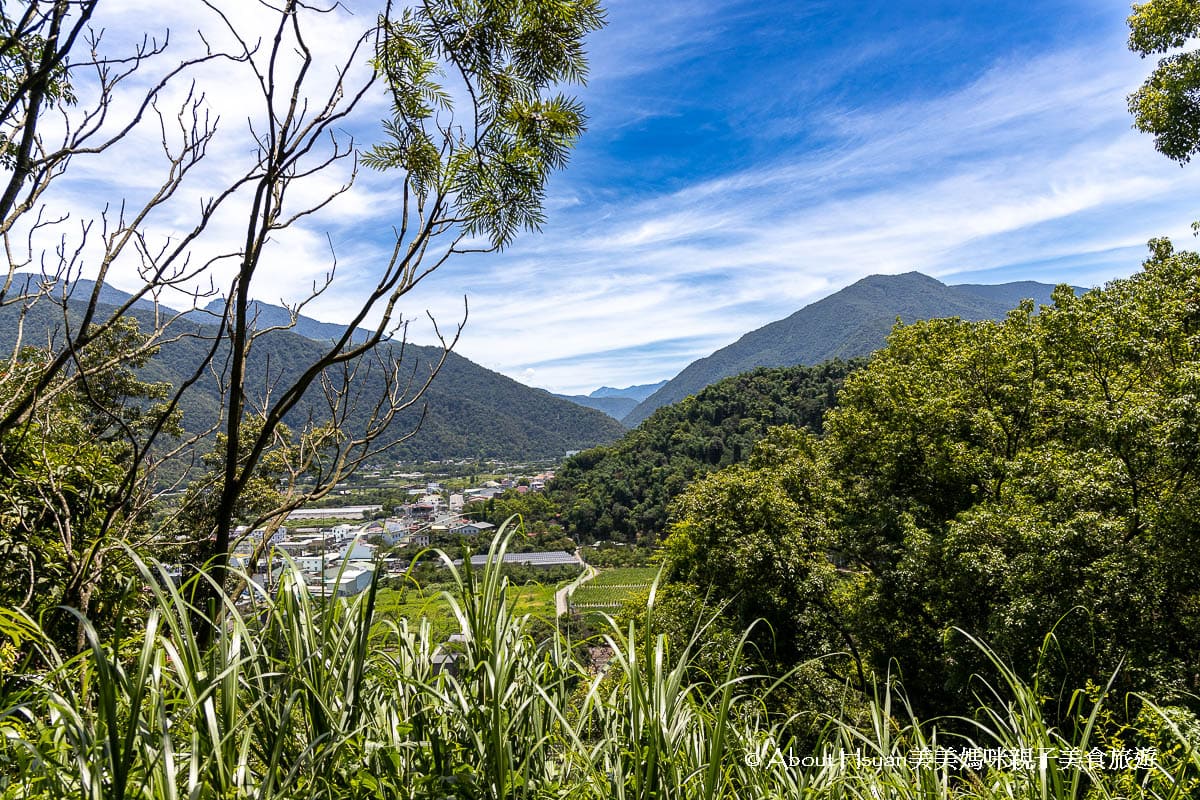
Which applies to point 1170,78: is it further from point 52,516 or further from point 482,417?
point 482,417

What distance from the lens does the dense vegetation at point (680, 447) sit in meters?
46.9

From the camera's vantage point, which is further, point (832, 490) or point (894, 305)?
point (894, 305)

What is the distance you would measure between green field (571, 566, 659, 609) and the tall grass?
32.7m

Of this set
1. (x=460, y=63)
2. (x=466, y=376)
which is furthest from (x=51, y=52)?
(x=466, y=376)

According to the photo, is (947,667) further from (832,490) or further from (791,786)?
(791,786)

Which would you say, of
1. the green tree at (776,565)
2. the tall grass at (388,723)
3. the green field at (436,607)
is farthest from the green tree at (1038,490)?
the green field at (436,607)

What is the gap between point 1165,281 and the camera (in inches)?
304

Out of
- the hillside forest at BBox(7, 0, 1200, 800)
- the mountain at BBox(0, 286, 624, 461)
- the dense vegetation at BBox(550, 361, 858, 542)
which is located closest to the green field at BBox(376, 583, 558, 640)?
the hillside forest at BBox(7, 0, 1200, 800)

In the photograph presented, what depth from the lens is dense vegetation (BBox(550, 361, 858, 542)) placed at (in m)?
46.9

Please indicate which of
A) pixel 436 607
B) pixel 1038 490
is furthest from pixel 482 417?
pixel 436 607

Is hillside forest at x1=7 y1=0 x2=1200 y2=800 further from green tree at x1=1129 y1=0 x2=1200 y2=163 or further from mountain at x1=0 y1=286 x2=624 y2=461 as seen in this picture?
mountain at x1=0 y1=286 x2=624 y2=461

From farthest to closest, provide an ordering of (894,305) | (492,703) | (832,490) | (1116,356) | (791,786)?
(894,305)
(832,490)
(1116,356)
(791,786)
(492,703)

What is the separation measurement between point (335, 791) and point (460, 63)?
2000 mm

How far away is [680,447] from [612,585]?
15.5m
